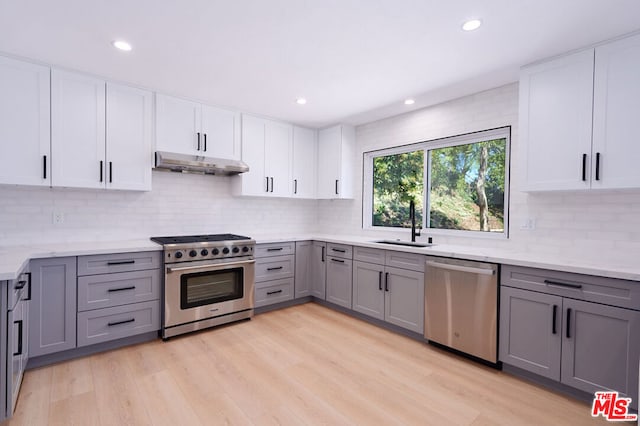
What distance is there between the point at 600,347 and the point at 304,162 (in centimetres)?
373

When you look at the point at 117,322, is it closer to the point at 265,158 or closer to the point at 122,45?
the point at 122,45

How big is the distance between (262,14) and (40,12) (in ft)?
4.65

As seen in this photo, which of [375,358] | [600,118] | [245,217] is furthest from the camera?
[245,217]

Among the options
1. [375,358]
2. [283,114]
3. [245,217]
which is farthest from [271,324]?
[283,114]

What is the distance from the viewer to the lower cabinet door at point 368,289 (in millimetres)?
3484

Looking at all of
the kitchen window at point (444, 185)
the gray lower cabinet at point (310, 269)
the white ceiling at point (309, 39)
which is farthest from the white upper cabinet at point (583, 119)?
the gray lower cabinet at point (310, 269)

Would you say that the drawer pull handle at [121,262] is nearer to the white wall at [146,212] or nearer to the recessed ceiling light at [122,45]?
the white wall at [146,212]

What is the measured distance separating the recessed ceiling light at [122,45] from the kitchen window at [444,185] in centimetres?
306

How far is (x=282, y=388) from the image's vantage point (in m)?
2.31

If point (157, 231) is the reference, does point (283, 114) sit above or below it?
above

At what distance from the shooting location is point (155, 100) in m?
3.37

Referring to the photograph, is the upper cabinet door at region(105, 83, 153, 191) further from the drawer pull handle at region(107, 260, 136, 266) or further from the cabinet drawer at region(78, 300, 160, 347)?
the cabinet drawer at region(78, 300, 160, 347)

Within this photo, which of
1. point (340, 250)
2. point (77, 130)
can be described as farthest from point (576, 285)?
point (77, 130)

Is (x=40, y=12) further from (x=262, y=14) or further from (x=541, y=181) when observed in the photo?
(x=541, y=181)
